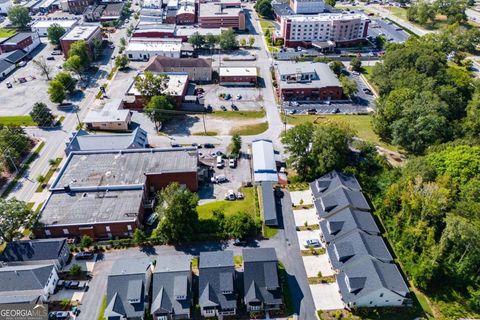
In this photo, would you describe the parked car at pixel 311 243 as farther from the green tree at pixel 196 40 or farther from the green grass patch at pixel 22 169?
the green tree at pixel 196 40

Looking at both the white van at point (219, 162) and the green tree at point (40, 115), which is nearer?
the white van at point (219, 162)

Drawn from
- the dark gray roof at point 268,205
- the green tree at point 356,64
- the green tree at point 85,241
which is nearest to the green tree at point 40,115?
the green tree at point 85,241

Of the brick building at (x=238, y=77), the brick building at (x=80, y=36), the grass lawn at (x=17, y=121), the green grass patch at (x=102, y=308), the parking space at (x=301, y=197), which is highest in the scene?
the brick building at (x=80, y=36)

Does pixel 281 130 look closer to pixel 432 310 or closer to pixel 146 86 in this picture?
pixel 146 86

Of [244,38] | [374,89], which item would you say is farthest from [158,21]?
[374,89]

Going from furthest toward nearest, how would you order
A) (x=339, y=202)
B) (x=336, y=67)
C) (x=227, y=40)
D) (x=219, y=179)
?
(x=227, y=40), (x=336, y=67), (x=219, y=179), (x=339, y=202)

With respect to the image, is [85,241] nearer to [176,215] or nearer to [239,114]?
[176,215]

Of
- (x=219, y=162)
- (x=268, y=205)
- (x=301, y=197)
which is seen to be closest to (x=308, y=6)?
(x=219, y=162)
